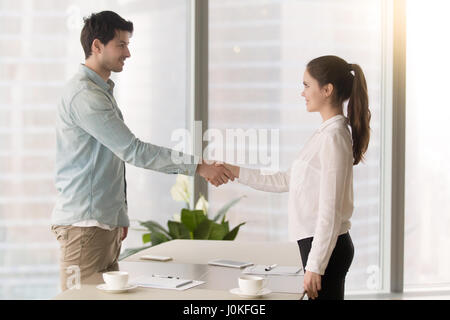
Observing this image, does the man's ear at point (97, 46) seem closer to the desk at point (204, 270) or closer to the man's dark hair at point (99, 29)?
the man's dark hair at point (99, 29)

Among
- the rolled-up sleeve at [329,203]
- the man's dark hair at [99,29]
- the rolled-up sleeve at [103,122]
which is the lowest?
the rolled-up sleeve at [329,203]

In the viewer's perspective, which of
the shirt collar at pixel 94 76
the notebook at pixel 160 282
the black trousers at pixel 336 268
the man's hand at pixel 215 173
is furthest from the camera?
the man's hand at pixel 215 173

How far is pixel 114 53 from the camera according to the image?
2.75 m

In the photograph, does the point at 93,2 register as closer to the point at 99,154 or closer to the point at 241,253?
the point at 99,154

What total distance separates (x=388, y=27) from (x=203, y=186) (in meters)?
1.95

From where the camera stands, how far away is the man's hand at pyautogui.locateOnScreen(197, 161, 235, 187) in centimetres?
309

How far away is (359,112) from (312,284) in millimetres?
674

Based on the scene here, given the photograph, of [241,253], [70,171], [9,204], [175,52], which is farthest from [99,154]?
[175,52]

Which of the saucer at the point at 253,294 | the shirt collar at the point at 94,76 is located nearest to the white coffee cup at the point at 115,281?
the saucer at the point at 253,294

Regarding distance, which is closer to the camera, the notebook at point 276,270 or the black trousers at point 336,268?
the black trousers at point 336,268

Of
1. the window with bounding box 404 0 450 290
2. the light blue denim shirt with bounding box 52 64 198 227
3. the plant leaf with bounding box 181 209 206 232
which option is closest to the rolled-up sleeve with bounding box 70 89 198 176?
the light blue denim shirt with bounding box 52 64 198 227

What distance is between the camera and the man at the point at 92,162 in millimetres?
2443

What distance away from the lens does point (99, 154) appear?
2.56m

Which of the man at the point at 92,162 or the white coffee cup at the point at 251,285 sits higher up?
the man at the point at 92,162
